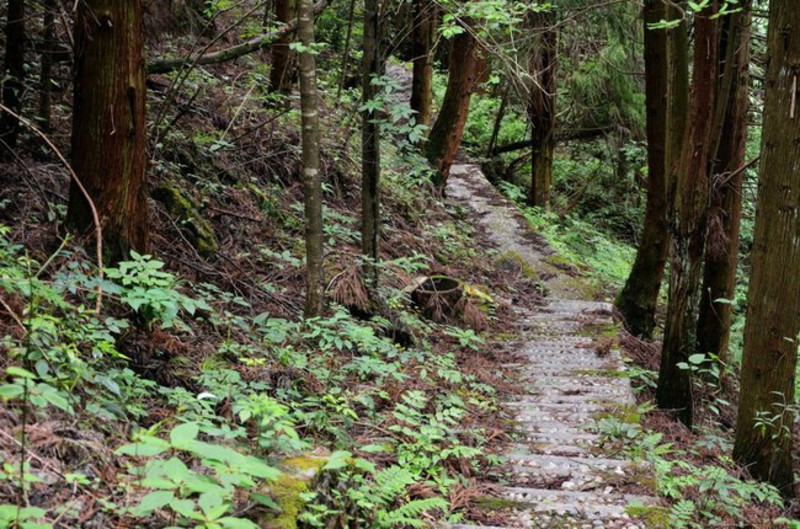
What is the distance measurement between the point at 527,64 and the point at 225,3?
5.52 metres

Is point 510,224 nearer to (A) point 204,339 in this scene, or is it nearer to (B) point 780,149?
(B) point 780,149

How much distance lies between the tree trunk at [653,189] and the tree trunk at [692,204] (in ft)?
4.70

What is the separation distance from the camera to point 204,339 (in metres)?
5.04

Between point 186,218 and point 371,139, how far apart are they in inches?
76.3

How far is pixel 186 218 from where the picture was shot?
639cm

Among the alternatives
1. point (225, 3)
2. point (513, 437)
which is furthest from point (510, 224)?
point (513, 437)

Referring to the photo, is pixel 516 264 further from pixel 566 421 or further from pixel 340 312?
pixel 340 312

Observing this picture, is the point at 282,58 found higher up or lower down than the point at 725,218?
higher up

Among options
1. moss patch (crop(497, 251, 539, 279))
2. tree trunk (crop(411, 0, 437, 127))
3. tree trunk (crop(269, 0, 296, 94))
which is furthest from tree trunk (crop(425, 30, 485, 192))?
tree trunk (crop(269, 0, 296, 94))

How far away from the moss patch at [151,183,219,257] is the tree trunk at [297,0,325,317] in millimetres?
1276

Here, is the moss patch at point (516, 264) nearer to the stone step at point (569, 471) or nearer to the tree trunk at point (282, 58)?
the tree trunk at point (282, 58)

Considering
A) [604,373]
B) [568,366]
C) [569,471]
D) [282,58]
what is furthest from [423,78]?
[569,471]

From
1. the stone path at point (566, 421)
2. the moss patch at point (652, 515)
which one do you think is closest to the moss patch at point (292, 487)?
the stone path at point (566, 421)

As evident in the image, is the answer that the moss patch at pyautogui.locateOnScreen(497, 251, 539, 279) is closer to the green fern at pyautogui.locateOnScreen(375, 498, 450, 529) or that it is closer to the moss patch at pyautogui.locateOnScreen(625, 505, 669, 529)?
the moss patch at pyautogui.locateOnScreen(625, 505, 669, 529)
